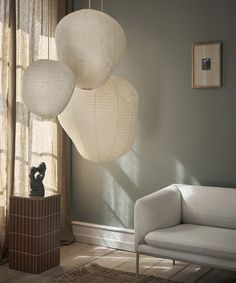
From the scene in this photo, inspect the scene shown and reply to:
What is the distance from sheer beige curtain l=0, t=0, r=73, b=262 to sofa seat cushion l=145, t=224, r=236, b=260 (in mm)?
1369

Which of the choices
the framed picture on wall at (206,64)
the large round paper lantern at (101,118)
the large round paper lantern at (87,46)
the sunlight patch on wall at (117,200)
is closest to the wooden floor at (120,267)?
the sunlight patch on wall at (117,200)

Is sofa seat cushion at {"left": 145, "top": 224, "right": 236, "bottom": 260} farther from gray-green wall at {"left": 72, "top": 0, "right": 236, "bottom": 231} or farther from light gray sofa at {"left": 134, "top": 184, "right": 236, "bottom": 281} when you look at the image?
gray-green wall at {"left": 72, "top": 0, "right": 236, "bottom": 231}

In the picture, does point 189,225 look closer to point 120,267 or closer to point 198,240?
point 198,240

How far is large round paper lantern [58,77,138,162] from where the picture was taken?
2.71 metres

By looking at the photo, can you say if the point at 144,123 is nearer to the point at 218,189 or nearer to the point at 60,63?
the point at 218,189

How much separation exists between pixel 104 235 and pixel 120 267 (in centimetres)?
67

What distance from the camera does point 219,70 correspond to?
3.84 metres

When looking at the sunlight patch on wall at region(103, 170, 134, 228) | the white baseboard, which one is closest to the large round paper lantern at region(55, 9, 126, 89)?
the sunlight patch on wall at region(103, 170, 134, 228)

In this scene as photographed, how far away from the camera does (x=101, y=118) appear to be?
2.74 meters

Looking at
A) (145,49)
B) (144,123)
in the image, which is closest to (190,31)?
(145,49)

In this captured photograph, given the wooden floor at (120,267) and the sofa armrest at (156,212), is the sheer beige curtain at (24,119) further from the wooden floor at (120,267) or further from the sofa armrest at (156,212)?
the sofa armrest at (156,212)

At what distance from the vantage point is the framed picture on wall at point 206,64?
12.6 feet

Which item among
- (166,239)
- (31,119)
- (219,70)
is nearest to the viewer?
(166,239)

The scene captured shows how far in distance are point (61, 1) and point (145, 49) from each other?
3.36 ft
